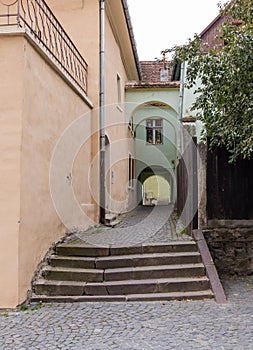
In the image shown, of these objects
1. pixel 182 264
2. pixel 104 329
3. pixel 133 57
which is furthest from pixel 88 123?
pixel 133 57

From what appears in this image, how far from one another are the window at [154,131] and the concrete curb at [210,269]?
627 inches

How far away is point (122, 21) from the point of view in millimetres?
11438

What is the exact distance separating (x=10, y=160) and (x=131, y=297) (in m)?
2.47

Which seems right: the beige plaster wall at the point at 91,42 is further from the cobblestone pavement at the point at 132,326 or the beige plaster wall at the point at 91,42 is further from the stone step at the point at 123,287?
the cobblestone pavement at the point at 132,326

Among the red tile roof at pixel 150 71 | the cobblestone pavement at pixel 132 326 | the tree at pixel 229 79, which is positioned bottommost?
the cobblestone pavement at pixel 132 326

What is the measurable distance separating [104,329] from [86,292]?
1.32 metres

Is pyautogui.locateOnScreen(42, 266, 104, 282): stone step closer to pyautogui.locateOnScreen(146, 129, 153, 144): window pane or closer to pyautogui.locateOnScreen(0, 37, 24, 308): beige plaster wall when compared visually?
pyautogui.locateOnScreen(0, 37, 24, 308): beige plaster wall

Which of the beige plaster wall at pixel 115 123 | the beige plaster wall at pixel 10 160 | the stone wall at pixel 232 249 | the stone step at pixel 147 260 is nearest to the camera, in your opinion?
the beige plaster wall at pixel 10 160

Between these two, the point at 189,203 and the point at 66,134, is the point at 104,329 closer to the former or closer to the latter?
the point at 189,203

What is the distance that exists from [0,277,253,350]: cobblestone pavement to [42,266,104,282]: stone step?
55 cm

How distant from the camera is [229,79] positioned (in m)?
6.09

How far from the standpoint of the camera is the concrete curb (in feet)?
16.6

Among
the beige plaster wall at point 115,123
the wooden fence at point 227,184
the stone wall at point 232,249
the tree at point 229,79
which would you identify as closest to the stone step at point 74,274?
the stone wall at point 232,249

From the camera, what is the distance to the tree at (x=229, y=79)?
5887mm
